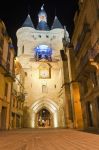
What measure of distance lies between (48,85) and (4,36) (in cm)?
1871

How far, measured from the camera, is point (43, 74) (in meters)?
38.2

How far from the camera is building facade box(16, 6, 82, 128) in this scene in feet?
109

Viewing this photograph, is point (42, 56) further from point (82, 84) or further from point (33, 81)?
point (82, 84)

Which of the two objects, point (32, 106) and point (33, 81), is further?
point (33, 81)

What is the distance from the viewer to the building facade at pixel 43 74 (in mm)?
33219

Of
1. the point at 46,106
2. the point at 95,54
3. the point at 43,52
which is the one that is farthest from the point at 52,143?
the point at 43,52

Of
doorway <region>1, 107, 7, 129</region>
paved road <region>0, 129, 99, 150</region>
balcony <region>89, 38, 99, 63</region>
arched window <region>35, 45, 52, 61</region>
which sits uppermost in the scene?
arched window <region>35, 45, 52, 61</region>

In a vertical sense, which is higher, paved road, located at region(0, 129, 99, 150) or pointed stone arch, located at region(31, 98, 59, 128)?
pointed stone arch, located at region(31, 98, 59, 128)

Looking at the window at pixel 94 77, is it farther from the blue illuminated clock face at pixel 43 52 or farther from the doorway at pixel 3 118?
the blue illuminated clock face at pixel 43 52

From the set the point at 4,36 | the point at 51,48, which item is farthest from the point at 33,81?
the point at 4,36

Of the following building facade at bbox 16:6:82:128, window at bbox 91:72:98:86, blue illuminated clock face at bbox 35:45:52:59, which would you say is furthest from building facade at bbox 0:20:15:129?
blue illuminated clock face at bbox 35:45:52:59

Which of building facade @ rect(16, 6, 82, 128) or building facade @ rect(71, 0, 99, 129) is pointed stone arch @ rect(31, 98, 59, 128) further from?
building facade @ rect(71, 0, 99, 129)

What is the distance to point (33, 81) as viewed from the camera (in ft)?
124

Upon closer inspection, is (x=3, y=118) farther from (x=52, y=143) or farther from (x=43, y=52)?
(x=43, y=52)
